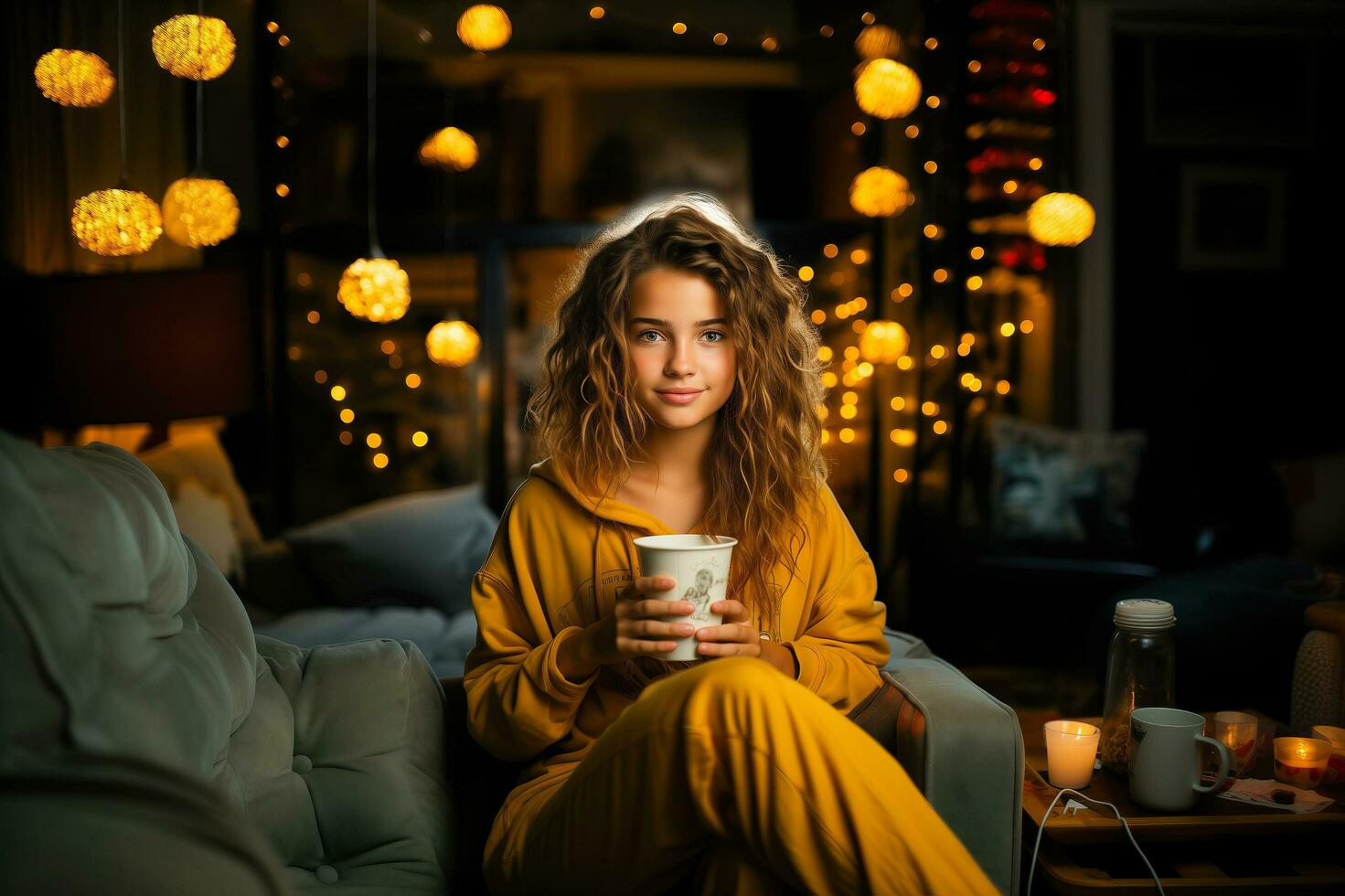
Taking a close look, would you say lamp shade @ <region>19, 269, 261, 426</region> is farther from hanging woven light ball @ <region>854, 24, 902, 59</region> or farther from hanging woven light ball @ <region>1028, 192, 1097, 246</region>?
hanging woven light ball @ <region>854, 24, 902, 59</region>

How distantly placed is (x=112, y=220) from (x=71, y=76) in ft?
1.78

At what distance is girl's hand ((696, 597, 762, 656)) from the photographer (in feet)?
3.95

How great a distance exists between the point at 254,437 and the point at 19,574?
12.3ft

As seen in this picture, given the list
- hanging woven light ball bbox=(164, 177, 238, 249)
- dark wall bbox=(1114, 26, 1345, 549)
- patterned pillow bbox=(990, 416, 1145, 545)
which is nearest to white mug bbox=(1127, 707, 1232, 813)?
patterned pillow bbox=(990, 416, 1145, 545)

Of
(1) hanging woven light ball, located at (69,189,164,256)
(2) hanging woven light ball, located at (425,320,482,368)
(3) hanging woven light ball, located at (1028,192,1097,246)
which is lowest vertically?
(2) hanging woven light ball, located at (425,320,482,368)

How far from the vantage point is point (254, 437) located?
4.52 metres

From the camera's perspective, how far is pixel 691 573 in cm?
116

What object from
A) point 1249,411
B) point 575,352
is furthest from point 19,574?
point 1249,411

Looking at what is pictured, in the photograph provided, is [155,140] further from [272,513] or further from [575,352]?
[575,352]

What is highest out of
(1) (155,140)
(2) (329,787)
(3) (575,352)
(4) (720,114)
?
(4) (720,114)

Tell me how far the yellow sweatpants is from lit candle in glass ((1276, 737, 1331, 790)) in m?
0.71

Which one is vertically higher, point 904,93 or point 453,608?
point 904,93

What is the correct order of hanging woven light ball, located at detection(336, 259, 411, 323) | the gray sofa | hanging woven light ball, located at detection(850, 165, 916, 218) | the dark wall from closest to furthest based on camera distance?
the gray sofa < hanging woven light ball, located at detection(336, 259, 411, 323) < hanging woven light ball, located at detection(850, 165, 916, 218) < the dark wall

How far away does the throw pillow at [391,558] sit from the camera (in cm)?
320
